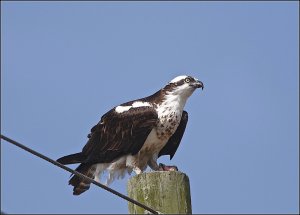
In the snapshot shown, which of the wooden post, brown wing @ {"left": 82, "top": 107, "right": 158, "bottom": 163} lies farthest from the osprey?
the wooden post

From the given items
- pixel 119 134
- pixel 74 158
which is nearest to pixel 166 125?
pixel 119 134

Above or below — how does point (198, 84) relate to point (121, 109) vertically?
above

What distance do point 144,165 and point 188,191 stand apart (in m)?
3.09

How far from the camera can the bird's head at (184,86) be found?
8.57 m

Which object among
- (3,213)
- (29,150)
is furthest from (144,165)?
(3,213)

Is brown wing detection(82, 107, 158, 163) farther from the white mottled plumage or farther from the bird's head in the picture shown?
the bird's head

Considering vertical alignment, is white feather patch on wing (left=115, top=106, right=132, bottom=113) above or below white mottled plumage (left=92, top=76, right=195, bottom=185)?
above

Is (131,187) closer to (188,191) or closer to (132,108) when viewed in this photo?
(188,191)

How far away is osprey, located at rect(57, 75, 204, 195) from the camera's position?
829 centimetres

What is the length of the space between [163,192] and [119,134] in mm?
3224

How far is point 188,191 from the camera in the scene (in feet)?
17.7

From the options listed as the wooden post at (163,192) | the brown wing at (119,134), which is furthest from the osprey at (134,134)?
the wooden post at (163,192)

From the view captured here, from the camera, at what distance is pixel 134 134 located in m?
8.28

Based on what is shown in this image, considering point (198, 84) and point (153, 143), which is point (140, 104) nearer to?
point (153, 143)
